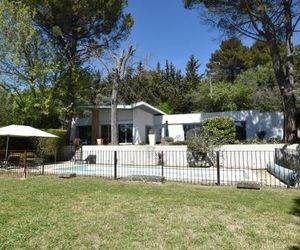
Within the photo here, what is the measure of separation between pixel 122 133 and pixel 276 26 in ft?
51.6

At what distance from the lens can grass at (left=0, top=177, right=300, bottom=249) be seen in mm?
4672

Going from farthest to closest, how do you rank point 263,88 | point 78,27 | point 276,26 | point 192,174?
point 263,88
point 78,27
point 276,26
point 192,174

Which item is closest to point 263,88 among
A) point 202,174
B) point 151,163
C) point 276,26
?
point 276,26

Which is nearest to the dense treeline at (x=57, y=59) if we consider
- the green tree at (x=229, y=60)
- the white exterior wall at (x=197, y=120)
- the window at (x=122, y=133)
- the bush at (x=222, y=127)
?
the white exterior wall at (x=197, y=120)

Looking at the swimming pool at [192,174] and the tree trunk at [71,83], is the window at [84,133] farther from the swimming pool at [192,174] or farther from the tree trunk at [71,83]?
the swimming pool at [192,174]

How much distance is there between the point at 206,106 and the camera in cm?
3516

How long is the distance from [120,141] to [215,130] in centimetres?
1033

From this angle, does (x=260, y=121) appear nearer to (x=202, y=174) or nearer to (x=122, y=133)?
(x=122, y=133)

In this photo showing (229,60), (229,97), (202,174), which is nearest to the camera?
(202,174)

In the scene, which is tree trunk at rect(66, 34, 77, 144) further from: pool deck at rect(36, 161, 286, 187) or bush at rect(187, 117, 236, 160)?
bush at rect(187, 117, 236, 160)

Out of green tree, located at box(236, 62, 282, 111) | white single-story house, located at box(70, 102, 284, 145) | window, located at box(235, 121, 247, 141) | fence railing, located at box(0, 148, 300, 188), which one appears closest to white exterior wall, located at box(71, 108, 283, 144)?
white single-story house, located at box(70, 102, 284, 145)

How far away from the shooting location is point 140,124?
28.3 meters

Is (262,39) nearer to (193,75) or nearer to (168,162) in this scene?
(168,162)

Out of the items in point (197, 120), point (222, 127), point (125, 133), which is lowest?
point (125, 133)
